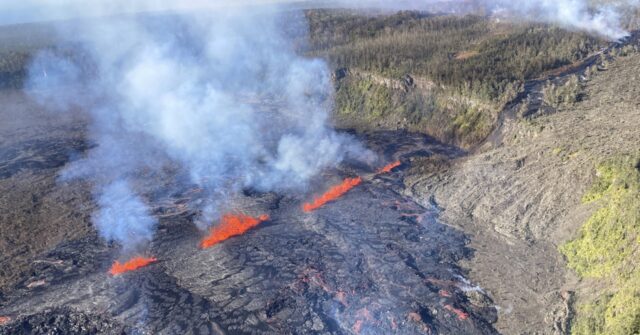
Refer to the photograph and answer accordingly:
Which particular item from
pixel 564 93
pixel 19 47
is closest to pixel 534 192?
pixel 564 93

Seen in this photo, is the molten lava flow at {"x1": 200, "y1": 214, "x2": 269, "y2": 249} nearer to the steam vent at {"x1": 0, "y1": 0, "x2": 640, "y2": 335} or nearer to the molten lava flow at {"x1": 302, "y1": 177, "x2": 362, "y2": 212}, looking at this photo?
the steam vent at {"x1": 0, "y1": 0, "x2": 640, "y2": 335}

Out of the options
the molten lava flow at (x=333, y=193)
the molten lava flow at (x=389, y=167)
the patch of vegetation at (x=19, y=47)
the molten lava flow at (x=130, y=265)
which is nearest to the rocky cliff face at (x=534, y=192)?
the molten lava flow at (x=389, y=167)

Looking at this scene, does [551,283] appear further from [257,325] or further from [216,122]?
[216,122]

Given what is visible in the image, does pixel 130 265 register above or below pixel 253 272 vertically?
above

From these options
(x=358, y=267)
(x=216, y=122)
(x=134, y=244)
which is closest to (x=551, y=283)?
(x=358, y=267)

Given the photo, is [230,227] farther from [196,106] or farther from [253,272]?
[196,106]

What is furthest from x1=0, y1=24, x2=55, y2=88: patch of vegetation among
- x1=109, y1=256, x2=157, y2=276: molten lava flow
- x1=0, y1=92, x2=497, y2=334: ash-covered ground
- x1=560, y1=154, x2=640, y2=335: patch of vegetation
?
x1=560, y1=154, x2=640, y2=335: patch of vegetation
